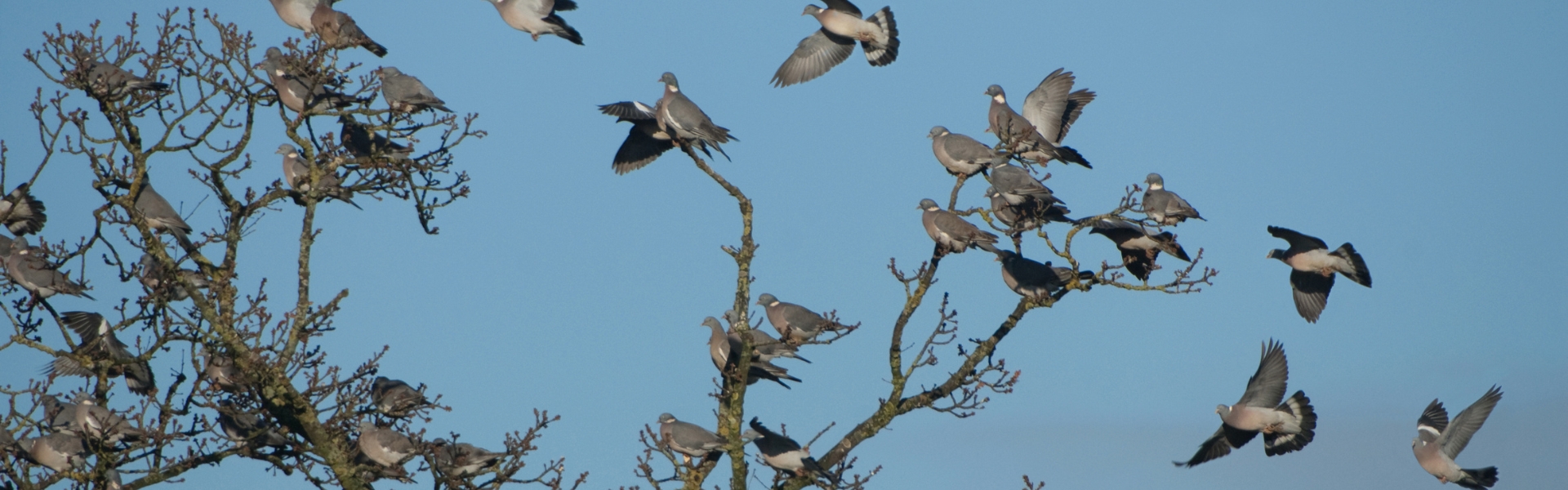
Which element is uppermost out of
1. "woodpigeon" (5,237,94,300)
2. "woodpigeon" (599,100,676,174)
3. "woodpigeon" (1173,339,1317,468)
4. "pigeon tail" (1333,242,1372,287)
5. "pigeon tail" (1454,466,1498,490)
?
"woodpigeon" (599,100,676,174)

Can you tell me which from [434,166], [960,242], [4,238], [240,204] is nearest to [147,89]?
[240,204]

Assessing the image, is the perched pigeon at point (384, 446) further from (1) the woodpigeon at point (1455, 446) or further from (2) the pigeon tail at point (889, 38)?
(1) the woodpigeon at point (1455, 446)

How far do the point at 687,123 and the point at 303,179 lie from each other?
3702 millimetres

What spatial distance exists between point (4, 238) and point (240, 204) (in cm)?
435

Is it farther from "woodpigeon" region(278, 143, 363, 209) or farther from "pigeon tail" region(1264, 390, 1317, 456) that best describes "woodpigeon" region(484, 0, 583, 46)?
"pigeon tail" region(1264, 390, 1317, 456)

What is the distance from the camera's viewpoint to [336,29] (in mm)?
11258

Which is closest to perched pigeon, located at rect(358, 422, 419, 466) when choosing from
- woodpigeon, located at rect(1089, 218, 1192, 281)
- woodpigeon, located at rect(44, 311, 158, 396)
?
woodpigeon, located at rect(44, 311, 158, 396)

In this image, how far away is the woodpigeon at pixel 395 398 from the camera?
1021 cm

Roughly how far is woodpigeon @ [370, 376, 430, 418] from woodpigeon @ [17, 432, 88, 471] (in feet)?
8.19

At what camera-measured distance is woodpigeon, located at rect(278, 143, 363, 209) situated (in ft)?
31.9

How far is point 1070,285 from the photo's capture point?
10.1 meters

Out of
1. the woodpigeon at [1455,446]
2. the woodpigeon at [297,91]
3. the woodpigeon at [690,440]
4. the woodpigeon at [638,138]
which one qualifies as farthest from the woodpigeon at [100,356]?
the woodpigeon at [1455,446]

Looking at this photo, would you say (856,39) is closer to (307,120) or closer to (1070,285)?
(1070,285)

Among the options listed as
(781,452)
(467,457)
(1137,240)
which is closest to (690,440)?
(781,452)
